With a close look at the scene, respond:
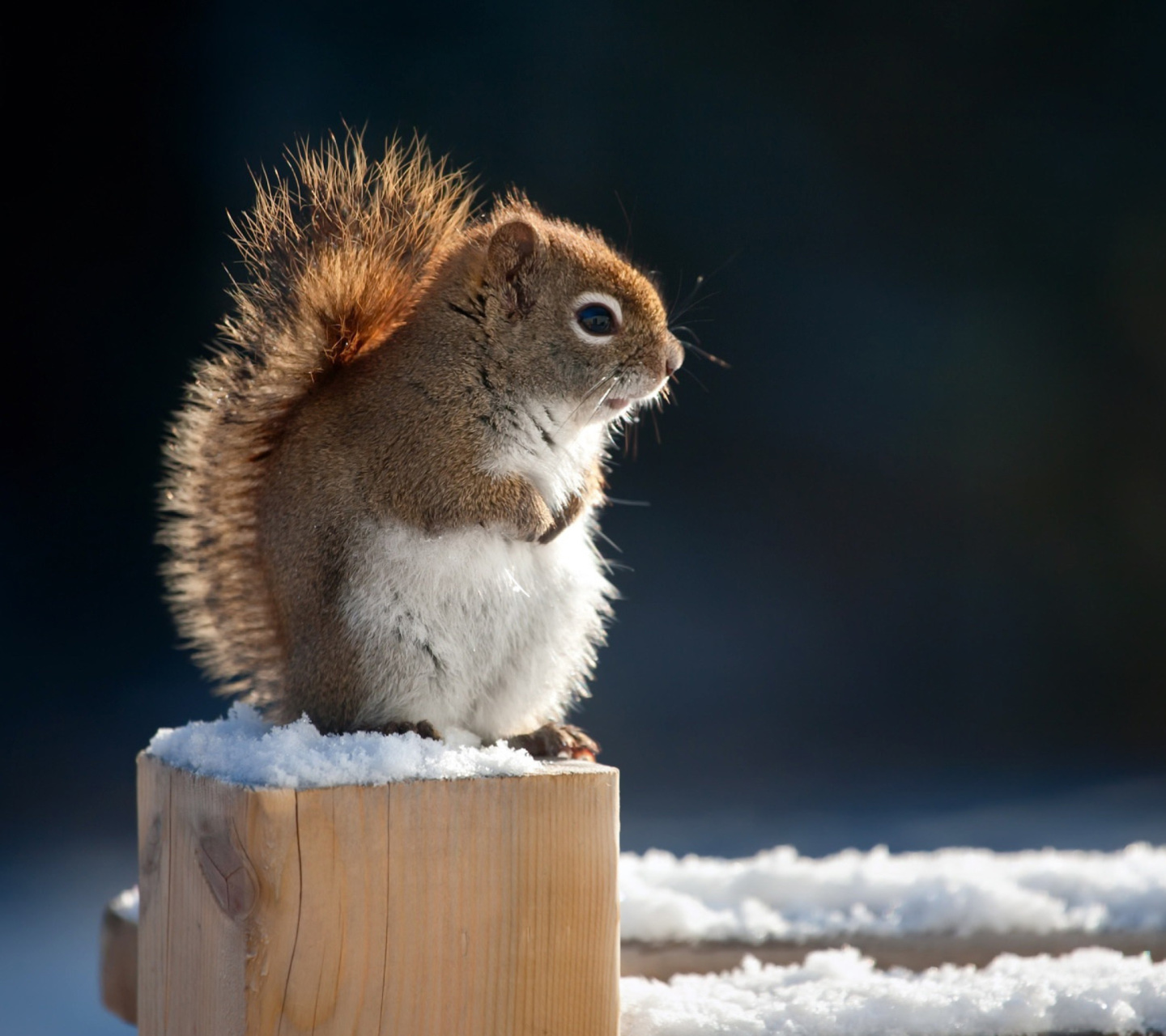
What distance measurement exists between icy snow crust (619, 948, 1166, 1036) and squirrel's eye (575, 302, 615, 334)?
29.6 inches

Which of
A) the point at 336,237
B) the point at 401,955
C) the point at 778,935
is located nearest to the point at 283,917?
the point at 401,955

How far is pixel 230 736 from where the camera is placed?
131 cm

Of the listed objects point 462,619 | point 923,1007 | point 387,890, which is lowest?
point 923,1007

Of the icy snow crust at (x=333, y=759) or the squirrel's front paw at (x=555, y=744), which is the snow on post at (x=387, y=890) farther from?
the squirrel's front paw at (x=555, y=744)

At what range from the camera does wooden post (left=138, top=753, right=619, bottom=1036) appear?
1098 millimetres

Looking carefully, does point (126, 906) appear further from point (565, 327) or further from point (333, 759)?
point (565, 327)

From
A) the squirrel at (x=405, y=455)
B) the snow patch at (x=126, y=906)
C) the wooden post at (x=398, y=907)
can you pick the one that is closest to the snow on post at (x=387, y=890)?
the wooden post at (x=398, y=907)

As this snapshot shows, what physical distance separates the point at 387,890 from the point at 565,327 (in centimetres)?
62

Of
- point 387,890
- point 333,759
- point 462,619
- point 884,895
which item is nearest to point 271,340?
point 462,619

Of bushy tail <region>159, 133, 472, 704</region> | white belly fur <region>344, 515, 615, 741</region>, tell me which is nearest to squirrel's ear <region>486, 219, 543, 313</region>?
bushy tail <region>159, 133, 472, 704</region>

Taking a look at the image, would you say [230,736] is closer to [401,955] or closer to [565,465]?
[401,955]

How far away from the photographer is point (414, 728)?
51.3 inches

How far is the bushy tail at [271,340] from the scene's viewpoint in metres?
1.46

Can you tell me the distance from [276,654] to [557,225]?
2.00ft
